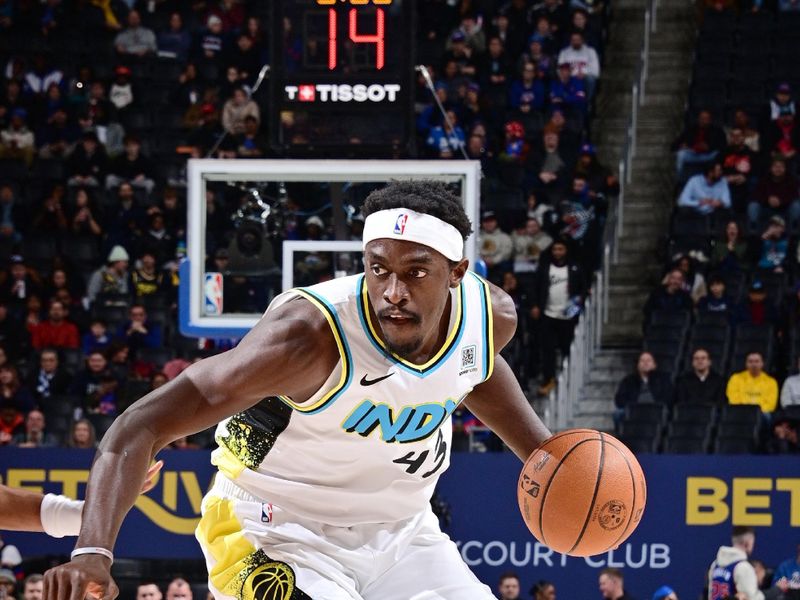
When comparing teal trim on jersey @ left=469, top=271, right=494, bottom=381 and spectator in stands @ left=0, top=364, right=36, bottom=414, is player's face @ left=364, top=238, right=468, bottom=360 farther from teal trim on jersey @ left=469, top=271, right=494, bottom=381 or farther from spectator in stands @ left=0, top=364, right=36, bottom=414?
spectator in stands @ left=0, top=364, right=36, bottom=414

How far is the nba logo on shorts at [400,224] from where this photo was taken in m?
4.21

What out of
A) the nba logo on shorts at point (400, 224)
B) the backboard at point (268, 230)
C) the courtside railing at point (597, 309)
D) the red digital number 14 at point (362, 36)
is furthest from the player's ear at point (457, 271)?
the courtside railing at point (597, 309)

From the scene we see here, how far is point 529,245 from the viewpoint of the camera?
43.9 ft

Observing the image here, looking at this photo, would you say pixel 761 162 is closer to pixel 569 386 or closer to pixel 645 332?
pixel 645 332

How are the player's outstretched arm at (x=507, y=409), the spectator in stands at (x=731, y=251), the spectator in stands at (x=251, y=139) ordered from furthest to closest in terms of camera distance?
the spectator in stands at (x=251, y=139) < the spectator in stands at (x=731, y=251) < the player's outstretched arm at (x=507, y=409)

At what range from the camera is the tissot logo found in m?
9.35

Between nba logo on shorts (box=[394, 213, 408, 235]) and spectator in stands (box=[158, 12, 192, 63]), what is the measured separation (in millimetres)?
12418

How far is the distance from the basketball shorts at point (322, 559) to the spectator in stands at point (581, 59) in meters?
11.4

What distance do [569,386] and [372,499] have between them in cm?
806

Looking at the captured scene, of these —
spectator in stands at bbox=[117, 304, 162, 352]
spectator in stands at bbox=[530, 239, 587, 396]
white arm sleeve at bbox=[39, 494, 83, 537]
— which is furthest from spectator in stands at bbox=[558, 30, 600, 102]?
white arm sleeve at bbox=[39, 494, 83, 537]

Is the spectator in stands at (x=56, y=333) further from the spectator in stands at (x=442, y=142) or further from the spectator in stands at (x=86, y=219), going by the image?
the spectator in stands at (x=442, y=142)

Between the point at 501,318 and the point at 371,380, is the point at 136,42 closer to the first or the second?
the point at 501,318

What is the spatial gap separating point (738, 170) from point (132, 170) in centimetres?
609

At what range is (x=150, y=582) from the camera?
33.9 feet
